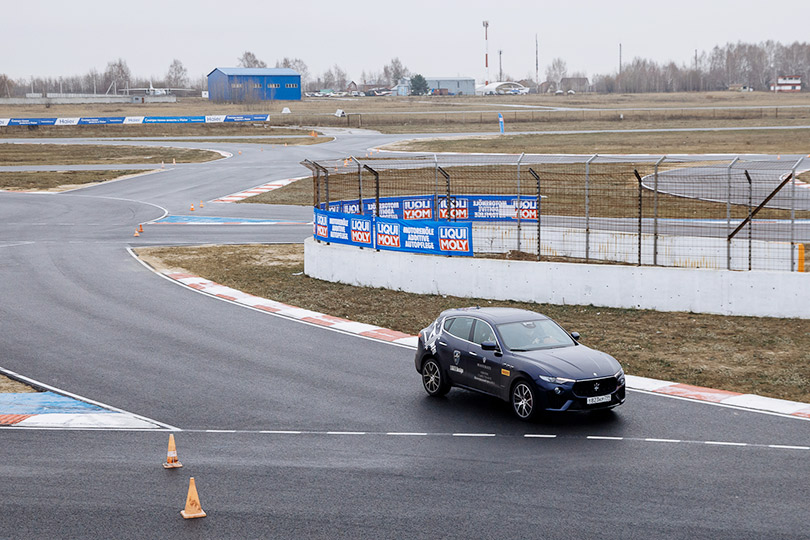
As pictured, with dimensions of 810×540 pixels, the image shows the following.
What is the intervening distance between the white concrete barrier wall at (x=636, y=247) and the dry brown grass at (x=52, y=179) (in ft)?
107

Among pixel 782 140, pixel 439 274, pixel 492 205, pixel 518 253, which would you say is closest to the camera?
pixel 439 274

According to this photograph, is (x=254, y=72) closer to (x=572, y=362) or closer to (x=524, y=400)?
(x=572, y=362)

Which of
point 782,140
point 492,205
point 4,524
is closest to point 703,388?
point 4,524

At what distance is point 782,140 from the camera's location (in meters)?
65.8

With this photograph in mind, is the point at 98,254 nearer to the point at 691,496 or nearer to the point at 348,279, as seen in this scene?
the point at 348,279

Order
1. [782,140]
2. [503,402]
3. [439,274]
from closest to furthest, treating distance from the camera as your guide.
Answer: [503,402] → [439,274] → [782,140]

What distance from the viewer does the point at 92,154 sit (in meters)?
69.8

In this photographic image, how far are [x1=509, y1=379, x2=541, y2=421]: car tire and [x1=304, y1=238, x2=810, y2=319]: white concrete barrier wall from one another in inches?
321

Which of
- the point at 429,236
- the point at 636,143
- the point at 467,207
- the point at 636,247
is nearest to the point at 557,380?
the point at 429,236

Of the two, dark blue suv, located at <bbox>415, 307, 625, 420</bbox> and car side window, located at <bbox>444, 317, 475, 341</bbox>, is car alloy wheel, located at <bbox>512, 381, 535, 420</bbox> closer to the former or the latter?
dark blue suv, located at <bbox>415, 307, 625, 420</bbox>

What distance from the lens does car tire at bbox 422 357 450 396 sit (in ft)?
47.4

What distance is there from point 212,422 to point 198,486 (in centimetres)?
275

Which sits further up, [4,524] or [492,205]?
[492,205]

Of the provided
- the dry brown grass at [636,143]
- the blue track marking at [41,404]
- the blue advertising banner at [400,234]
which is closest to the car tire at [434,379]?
the blue track marking at [41,404]
